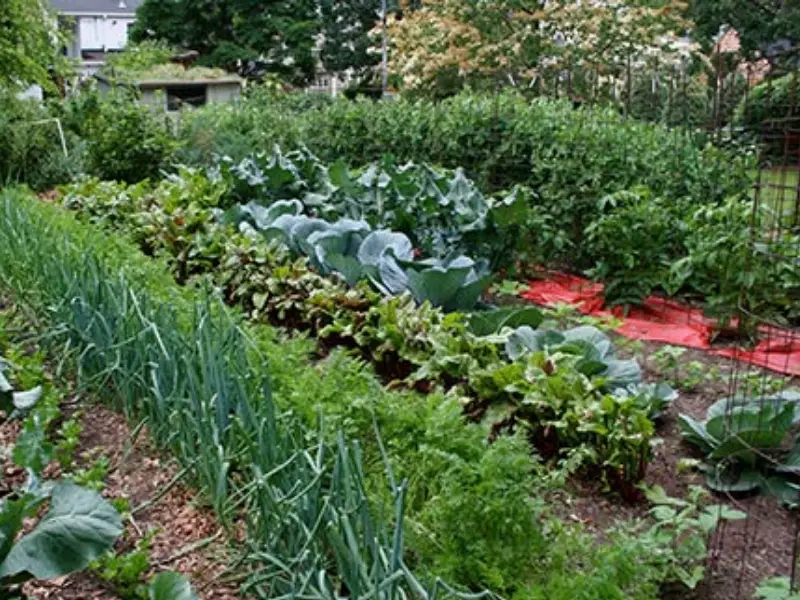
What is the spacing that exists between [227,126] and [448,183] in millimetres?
6155

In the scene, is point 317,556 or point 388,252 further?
point 388,252

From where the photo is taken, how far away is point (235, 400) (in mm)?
2670

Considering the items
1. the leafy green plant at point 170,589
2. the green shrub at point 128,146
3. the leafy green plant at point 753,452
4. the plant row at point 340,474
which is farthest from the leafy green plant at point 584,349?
the green shrub at point 128,146

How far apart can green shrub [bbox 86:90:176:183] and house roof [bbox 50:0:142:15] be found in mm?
26308

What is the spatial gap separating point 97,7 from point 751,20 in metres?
24.9

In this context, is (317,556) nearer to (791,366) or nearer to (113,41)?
(791,366)

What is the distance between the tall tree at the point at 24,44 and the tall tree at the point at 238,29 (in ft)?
62.4

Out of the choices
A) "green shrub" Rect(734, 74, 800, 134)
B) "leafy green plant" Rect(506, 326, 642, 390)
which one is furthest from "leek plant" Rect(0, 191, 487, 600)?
"green shrub" Rect(734, 74, 800, 134)

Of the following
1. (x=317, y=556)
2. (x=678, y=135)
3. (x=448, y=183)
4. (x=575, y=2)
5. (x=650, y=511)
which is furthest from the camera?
(x=575, y=2)

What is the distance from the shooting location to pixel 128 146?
995cm

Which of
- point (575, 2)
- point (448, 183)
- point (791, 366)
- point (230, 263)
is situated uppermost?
point (575, 2)

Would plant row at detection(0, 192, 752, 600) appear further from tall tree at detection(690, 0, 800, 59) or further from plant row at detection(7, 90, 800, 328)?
tall tree at detection(690, 0, 800, 59)

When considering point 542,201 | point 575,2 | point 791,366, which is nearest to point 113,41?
point 575,2

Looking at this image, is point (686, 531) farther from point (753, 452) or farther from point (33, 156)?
point (33, 156)
